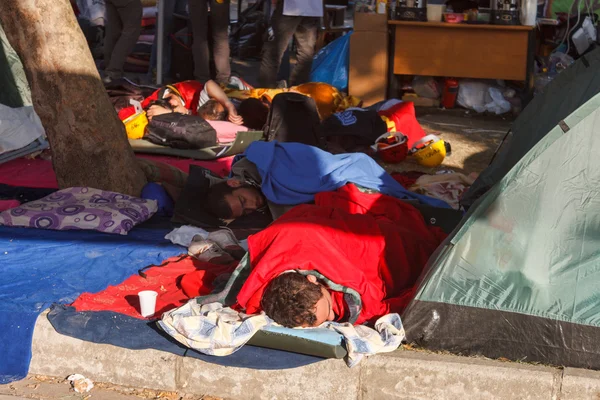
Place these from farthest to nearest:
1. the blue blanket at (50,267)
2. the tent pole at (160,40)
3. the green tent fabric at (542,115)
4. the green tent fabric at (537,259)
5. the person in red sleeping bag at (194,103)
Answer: the tent pole at (160,40) < the person in red sleeping bag at (194,103) < the green tent fabric at (542,115) < the blue blanket at (50,267) < the green tent fabric at (537,259)

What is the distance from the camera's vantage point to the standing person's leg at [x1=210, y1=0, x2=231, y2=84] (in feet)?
30.1

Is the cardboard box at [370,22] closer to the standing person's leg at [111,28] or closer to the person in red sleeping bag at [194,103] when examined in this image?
the person in red sleeping bag at [194,103]

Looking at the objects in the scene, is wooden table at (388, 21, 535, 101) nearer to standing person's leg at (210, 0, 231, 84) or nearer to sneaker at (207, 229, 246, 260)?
standing person's leg at (210, 0, 231, 84)

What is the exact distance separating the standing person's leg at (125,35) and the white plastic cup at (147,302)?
18.8ft

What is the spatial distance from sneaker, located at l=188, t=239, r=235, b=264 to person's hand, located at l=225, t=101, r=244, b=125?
3255mm

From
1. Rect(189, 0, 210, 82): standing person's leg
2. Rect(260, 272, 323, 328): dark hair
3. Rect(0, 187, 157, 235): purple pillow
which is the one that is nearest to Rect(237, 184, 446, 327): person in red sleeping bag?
Rect(260, 272, 323, 328): dark hair

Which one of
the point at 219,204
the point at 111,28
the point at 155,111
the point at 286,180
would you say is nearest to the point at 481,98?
the point at 155,111

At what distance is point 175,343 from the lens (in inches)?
145

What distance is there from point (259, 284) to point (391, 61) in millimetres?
6069

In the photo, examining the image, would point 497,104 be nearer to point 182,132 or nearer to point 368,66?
point 368,66

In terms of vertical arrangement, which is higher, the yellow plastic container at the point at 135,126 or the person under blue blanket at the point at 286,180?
the person under blue blanket at the point at 286,180

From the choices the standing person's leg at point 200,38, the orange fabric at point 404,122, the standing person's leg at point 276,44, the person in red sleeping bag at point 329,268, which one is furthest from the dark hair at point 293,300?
the standing person's leg at point 200,38

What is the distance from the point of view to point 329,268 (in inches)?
146

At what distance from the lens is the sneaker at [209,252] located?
4543 mm
